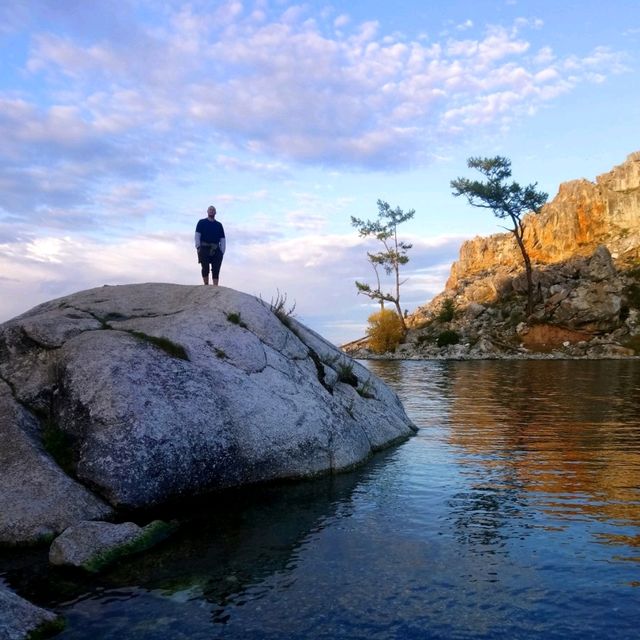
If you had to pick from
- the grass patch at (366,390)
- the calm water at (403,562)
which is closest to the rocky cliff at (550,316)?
the grass patch at (366,390)

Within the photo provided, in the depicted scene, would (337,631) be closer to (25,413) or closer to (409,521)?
(409,521)

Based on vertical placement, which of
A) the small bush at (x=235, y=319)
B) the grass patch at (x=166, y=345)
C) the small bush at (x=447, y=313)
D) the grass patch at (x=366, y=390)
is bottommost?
the grass patch at (x=366, y=390)

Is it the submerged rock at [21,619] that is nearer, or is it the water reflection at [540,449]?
the submerged rock at [21,619]

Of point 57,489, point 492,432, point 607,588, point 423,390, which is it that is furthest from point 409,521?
point 423,390

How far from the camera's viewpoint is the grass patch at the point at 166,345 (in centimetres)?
1251

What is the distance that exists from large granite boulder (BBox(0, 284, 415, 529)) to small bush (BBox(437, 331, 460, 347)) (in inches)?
2063

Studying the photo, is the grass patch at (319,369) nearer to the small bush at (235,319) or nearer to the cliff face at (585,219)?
the small bush at (235,319)

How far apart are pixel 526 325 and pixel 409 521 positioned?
191ft

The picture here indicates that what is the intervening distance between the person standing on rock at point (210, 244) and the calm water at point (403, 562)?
9.13 m

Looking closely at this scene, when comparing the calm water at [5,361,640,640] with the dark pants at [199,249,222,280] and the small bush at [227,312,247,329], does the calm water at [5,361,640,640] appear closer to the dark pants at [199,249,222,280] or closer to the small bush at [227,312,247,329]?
the small bush at [227,312,247,329]

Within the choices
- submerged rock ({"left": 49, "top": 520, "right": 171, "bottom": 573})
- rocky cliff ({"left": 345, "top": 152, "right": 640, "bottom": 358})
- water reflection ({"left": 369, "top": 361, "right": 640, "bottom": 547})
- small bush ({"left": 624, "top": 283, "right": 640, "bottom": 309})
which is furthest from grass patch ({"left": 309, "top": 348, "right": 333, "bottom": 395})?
small bush ({"left": 624, "top": 283, "right": 640, "bottom": 309})

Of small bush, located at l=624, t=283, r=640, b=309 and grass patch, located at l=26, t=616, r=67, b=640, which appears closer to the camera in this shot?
grass patch, located at l=26, t=616, r=67, b=640

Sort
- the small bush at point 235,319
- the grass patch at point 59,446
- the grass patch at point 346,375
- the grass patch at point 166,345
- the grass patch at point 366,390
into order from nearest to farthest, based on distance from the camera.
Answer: the grass patch at point 59,446 → the grass patch at point 166,345 → the small bush at point 235,319 → the grass patch at point 346,375 → the grass patch at point 366,390

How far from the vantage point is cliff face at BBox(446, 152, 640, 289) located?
105812 mm
